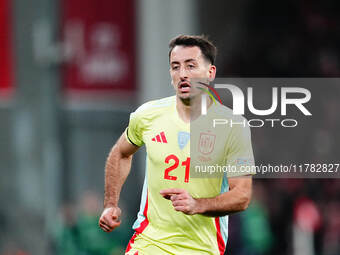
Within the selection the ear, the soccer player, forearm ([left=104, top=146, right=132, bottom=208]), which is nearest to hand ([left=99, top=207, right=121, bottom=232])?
the soccer player

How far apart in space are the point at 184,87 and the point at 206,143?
409mm

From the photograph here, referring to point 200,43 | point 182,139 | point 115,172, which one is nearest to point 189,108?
point 182,139

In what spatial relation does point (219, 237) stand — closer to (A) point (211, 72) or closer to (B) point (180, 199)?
(B) point (180, 199)

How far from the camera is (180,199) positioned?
192 inches

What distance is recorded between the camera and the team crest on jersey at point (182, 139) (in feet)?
17.3

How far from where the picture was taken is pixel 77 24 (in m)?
16.6

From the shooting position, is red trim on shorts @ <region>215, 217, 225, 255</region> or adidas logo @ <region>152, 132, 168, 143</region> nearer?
adidas logo @ <region>152, 132, 168, 143</region>

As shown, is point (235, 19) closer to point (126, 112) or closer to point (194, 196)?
point (126, 112)

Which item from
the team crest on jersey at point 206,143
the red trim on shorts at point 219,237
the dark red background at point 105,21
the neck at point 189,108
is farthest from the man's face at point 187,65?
the dark red background at point 105,21

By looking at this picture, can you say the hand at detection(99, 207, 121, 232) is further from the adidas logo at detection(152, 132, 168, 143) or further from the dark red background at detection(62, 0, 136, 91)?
the dark red background at detection(62, 0, 136, 91)

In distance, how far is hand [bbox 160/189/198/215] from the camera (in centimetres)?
487

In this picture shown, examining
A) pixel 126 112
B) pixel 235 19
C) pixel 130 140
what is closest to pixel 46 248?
pixel 126 112

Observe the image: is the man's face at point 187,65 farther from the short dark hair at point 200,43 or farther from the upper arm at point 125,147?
the upper arm at point 125,147

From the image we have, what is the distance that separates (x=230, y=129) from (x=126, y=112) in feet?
39.1
